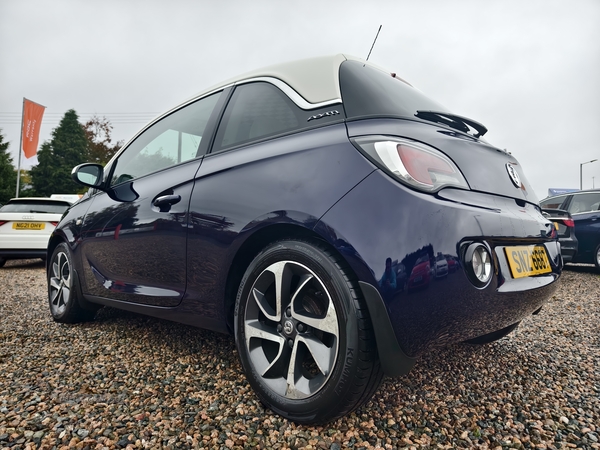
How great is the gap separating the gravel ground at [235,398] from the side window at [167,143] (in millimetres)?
1125

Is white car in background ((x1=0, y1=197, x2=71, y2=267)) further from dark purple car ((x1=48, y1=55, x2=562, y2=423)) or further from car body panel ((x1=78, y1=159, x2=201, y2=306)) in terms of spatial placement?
dark purple car ((x1=48, y1=55, x2=562, y2=423))

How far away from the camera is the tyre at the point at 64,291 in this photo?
313 cm

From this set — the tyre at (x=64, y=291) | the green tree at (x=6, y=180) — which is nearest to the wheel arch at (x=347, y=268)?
the tyre at (x=64, y=291)

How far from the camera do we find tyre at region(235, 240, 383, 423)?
4.54 ft

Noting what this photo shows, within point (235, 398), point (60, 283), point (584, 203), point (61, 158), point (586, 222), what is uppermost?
point (61, 158)

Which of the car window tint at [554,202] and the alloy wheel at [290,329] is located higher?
the car window tint at [554,202]

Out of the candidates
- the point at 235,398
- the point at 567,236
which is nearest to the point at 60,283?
the point at 235,398

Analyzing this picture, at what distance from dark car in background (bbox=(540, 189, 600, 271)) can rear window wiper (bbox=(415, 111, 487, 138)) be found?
19.2 feet

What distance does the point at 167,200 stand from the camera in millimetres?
2146

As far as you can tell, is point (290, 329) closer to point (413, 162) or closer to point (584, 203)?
point (413, 162)

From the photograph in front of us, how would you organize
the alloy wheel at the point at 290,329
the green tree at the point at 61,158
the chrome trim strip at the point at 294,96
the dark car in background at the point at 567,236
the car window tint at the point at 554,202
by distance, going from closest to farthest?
the alloy wheel at the point at 290,329 < the chrome trim strip at the point at 294,96 < the dark car in background at the point at 567,236 < the car window tint at the point at 554,202 < the green tree at the point at 61,158

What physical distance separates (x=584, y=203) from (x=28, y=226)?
10.4 meters

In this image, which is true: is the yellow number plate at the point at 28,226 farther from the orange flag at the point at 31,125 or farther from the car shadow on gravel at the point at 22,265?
the orange flag at the point at 31,125

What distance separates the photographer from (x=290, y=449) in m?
1.41
